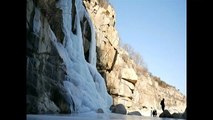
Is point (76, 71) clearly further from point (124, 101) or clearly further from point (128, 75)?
point (128, 75)

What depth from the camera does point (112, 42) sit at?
36.9 m

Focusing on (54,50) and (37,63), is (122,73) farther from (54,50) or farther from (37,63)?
(37,63)

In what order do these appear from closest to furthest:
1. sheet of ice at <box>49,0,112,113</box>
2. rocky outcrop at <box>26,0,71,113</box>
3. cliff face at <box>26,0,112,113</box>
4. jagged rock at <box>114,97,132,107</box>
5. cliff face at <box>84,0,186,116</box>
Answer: rocky outcrop at <box>26,0,71,113</box>, cliff face at <box>26,0,112,113</box>, sheet of ice at <box>49,0,112,113</box>, cliff face at <box>84,0,186,116</box>, jagged rock at <box>114,97,132,107</box>

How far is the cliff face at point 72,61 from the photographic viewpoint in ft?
49.2

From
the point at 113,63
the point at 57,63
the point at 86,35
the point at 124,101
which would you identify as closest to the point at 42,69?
the point at 57,63

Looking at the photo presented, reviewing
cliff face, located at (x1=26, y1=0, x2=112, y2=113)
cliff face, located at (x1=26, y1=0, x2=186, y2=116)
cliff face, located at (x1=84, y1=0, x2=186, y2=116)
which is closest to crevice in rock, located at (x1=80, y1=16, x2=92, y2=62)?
cliff face, located at (x1=26, y1=0, x2=186, y2=116)

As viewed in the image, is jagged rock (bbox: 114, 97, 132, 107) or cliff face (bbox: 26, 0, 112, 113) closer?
cliff face (bbox: 26, 0, 112, 113)

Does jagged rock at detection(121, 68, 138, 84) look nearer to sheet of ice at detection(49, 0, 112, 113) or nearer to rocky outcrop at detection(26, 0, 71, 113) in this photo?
sheet of ice at detection(49, 0, 112, 113)

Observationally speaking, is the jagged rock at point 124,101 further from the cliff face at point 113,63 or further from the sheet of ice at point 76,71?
the sheet of ice at point 76,71

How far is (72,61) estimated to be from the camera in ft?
72.3

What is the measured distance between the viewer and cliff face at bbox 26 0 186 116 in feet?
49.2

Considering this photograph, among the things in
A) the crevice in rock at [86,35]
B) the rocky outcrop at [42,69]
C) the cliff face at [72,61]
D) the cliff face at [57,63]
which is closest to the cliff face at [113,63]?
the cliff face at [72,61]
